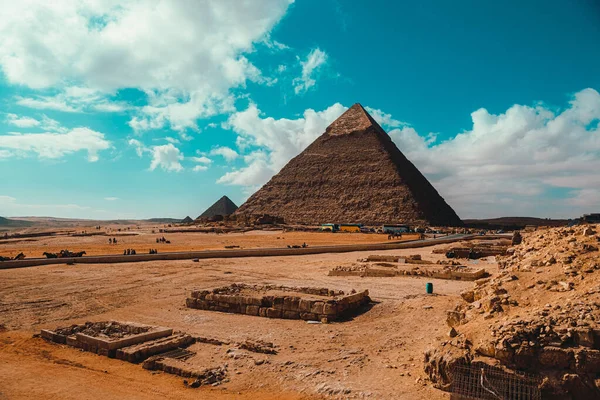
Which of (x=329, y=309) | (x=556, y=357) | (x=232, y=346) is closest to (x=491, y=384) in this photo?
(x=556, y=357)

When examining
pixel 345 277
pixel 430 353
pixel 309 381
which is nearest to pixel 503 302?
pixel 430 353

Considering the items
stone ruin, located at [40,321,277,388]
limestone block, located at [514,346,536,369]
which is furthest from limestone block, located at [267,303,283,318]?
limestone block, located at [514,346,536,369]

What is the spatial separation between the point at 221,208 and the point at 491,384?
110773mm

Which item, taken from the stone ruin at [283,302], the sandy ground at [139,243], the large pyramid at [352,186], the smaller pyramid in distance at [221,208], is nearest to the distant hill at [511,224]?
the large pyramid at [352,186]

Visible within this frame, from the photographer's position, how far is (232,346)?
7281 millimetres

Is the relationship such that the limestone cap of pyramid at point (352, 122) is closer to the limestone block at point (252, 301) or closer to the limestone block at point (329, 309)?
the limestone block at point (252, 301)

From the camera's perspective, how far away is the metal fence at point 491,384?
4.50 m

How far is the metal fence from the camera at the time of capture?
4.50 meters

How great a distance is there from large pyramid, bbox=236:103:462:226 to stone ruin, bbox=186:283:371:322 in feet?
244

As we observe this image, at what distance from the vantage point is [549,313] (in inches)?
194

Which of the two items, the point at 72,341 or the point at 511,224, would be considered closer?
the point at 72,341

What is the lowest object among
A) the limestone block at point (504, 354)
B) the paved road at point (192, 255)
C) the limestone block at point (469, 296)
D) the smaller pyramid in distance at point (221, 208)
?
the paved road at point (192, 255)

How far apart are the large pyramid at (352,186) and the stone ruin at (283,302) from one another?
74.5 m

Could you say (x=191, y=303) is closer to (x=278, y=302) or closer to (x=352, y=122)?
(x=278, y=302)
